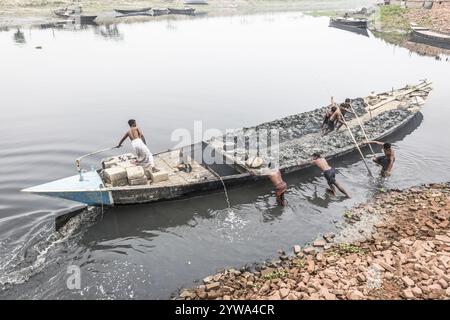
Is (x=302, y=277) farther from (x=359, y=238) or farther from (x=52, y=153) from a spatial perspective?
(x=52, y=153)

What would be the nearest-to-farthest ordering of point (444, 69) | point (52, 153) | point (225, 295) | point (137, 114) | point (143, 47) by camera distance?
point (225, 295) < point (52, 153) < point (137, 114) < point (444, 69) < point (143, 47)

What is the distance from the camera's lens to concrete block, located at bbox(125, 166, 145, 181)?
35.0ft

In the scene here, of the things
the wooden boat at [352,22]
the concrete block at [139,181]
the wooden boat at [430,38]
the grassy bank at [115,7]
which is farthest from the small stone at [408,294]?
the grassy bank at [115,7]

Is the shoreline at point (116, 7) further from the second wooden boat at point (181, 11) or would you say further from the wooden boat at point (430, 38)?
the wooden boat at point (430, 38)

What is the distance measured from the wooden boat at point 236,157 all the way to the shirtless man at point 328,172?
23.5 inches

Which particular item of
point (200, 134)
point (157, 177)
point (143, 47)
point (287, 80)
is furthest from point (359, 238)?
point (143, 47)

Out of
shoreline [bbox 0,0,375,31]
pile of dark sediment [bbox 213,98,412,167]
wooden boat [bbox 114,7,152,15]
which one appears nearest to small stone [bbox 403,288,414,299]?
pile of dark sediment [bbox 213,98,412,167]

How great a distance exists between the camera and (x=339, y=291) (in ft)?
24.8

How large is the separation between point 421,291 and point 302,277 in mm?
2356

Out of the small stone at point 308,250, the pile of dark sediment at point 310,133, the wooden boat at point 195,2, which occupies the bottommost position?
the small stone at point 308,250

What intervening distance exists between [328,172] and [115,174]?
6757 millimetres

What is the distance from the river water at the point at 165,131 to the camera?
30.9 ft

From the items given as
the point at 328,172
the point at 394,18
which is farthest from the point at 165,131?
the point at 394,18
